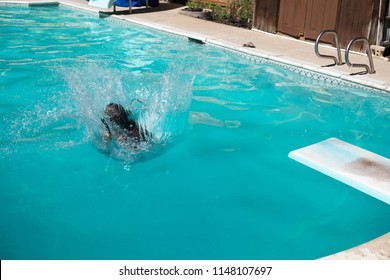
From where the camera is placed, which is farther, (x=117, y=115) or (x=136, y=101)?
(x=136, y=101)

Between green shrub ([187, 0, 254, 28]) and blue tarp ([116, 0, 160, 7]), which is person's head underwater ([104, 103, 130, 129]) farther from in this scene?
blue tarp ([116, 0, 160, 7])

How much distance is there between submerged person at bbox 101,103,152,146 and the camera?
6363 mm

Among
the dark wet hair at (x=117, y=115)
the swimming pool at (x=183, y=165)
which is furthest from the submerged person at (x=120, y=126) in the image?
the swimming pool at (x=183, y=165)

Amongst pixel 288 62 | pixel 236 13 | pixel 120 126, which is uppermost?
pixel 236 13

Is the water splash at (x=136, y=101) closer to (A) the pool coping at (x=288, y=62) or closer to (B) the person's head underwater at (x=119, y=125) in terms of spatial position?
(B) the person's head underwater at (x=119, y=125)

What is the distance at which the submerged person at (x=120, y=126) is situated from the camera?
6363mm

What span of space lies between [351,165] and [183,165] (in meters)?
2.22

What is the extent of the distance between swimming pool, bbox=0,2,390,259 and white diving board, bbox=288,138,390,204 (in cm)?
14

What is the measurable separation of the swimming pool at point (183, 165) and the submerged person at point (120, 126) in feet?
0.85

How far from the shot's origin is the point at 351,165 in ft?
20.5

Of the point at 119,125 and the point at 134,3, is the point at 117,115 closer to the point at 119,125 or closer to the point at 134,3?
the point at 119,125

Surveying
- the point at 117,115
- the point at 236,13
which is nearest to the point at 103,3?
the point at 236,13
